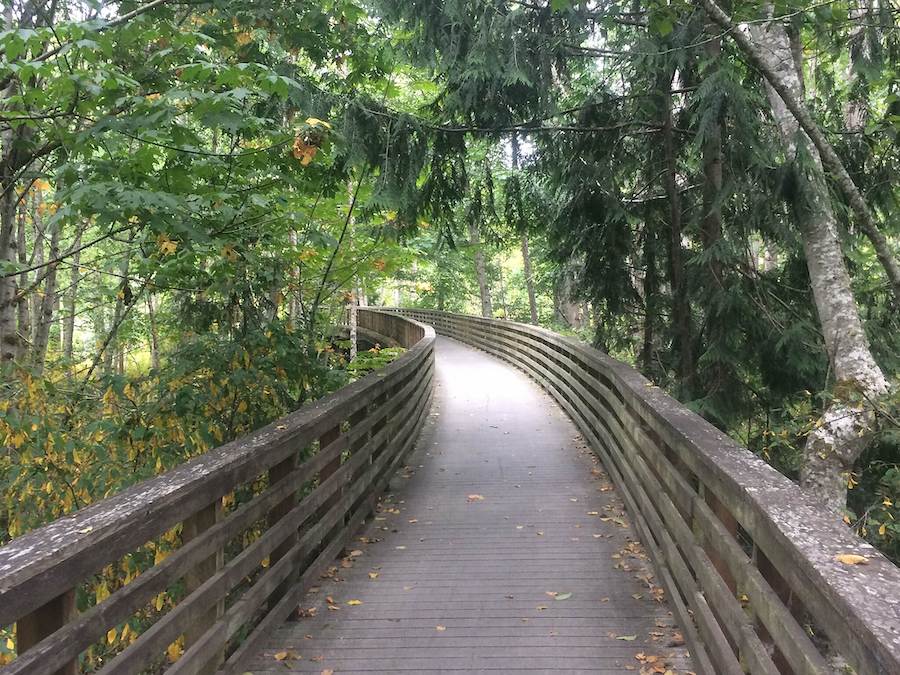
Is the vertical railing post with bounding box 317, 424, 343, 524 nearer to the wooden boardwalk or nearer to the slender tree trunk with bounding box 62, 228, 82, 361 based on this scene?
the wooden boardwalk

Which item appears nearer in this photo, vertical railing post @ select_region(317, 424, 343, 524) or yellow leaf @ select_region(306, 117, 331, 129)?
vertical railing post @ select_region(317, 424, 343, 524)

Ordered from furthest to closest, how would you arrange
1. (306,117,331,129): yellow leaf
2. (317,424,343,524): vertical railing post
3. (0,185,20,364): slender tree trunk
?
(0,185,20,364): slender tree trunk
(306,117,331,129): yellow leaf
(317,424,343,524): vertical railing post

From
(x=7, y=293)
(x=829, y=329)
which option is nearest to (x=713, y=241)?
(x=829, y=329)

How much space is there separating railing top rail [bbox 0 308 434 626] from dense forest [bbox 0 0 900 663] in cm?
176

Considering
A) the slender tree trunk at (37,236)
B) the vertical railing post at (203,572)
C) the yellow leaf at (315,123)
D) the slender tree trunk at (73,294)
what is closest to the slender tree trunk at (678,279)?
the yellow leaf at (315,123)

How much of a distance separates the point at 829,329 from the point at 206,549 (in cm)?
566

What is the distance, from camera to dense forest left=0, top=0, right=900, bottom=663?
474 centimetres

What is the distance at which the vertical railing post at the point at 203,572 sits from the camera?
9.24 ft

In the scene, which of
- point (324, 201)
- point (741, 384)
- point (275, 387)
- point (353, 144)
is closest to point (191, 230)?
point (275, 387)

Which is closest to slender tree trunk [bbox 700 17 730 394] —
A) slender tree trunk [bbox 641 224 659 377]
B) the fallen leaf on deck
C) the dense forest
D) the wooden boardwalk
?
the dense forest

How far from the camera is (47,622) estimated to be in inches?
73.7

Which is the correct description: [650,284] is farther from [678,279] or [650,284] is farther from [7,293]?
[7,293]

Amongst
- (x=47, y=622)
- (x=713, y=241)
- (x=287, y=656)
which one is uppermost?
(x=713, y=241)

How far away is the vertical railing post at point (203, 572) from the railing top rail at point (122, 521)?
0.31 ft
